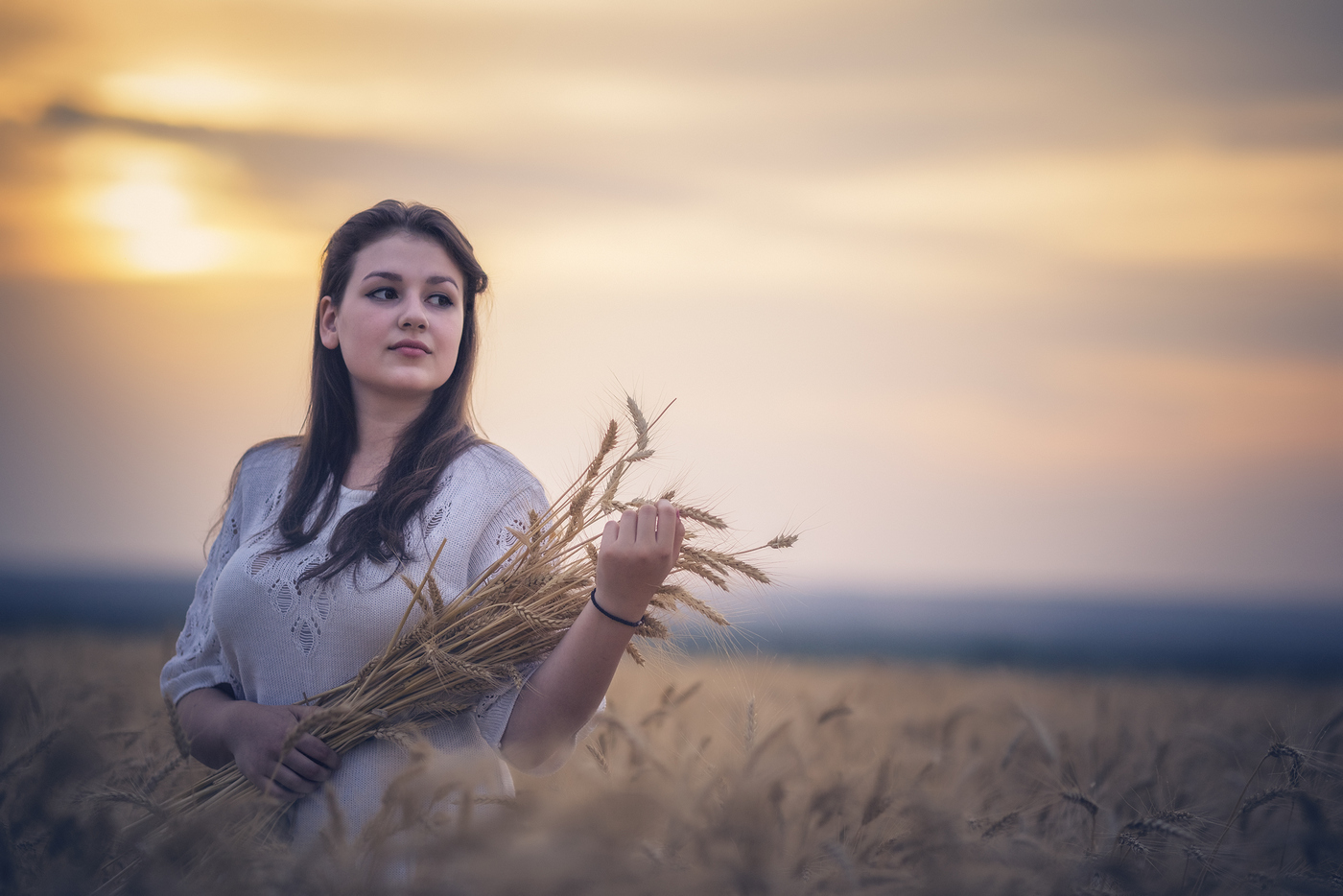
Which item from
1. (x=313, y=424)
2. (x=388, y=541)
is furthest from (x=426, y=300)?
(x=388, y=541)

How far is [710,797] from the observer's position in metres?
1.51

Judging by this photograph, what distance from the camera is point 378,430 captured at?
88.4 inches

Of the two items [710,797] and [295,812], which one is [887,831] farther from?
[295,812]

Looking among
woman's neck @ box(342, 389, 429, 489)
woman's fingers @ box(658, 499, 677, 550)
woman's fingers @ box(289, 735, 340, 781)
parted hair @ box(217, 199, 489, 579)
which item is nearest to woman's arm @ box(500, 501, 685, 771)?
woman's fingers @ box(658, 499, 677, 550)

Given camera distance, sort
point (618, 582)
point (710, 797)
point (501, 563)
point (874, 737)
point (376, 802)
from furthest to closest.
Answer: point (874, 737), point (501, 563), point (376, 802), point (618, 582), point (710, 797)

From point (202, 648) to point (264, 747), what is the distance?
1.57 feet

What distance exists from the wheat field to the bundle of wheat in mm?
215

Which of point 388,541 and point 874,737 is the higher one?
point 388,541

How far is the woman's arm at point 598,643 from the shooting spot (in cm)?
167

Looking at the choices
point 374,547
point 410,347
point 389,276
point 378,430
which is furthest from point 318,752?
point 389,276

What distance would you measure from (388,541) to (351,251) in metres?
0.83

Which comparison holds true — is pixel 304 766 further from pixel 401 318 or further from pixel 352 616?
pixel 401 318

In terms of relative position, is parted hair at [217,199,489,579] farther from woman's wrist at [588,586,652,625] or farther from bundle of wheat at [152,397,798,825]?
woman's wrist at [588,586,652,625]

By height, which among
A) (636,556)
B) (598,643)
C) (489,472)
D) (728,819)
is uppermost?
(489,472)
